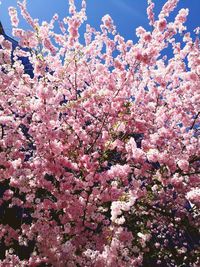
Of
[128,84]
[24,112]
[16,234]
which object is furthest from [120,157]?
[16,234]

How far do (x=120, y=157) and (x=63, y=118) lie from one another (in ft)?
6.99

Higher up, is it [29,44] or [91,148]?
[29,44]

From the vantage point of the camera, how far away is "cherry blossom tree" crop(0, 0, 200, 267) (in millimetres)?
7535

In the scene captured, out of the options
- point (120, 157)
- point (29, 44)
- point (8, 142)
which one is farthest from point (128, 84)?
point (8, 142)

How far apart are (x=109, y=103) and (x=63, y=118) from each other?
1.38 metres

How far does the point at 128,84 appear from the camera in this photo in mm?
10562

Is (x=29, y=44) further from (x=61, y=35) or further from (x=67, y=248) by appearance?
(x=67, y=248)

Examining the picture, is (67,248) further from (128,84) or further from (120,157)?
(128,84)

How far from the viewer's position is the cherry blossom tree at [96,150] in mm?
7535

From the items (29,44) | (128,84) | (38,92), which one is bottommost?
(38,92)

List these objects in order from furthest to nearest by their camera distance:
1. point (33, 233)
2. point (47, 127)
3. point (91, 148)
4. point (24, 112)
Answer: point (24, 112) → point (91, 148) → point (47, 127) → point (33, 233)

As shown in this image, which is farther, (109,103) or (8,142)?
(109,103)

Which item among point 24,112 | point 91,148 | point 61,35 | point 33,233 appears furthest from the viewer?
point 61,35

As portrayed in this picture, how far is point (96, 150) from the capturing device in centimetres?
952
